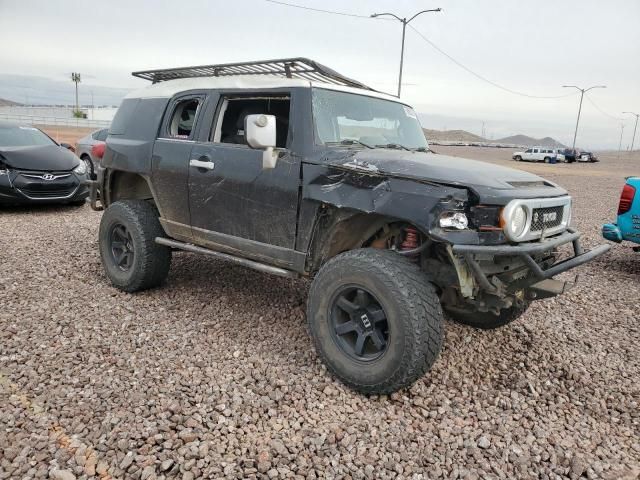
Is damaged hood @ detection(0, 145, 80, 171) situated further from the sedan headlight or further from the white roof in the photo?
the white roof

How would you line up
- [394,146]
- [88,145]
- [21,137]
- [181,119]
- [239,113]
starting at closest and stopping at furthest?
[394,146]
[239,113]
[181,119]
[21,137]
[88,145]

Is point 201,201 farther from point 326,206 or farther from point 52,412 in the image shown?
point 52,412

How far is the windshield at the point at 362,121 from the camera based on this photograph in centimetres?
376

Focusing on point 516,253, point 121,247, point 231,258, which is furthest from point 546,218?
point 121,247

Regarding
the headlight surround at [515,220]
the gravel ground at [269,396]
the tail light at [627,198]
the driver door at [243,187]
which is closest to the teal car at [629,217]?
the tail light at [627,198]

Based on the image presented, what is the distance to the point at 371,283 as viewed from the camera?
314cm

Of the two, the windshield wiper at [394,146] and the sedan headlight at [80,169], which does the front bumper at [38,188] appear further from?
the windshield wiper at [394,146]

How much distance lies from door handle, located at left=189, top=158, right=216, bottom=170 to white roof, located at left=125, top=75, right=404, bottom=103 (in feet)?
2.15

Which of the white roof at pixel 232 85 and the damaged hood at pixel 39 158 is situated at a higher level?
the white roof at pixel 232 85

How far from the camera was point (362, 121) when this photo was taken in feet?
13.3

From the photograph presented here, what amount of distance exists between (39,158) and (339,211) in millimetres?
7814

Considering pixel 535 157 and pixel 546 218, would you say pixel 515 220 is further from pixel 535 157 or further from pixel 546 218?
pixel 535 157

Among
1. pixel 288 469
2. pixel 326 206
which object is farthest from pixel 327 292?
pixel 288 469

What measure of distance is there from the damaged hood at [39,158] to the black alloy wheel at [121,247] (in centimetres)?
498
